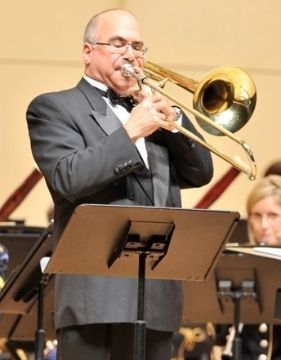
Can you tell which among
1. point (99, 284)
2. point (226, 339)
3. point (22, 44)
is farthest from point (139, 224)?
point (22, 44)

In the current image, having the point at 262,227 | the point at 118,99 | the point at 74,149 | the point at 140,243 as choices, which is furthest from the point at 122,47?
the point at 262,227

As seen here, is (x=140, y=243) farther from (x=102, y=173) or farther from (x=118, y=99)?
(x=118, y=99)

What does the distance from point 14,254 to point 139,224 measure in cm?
171

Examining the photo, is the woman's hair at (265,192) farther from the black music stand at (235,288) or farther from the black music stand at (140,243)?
the black music stand at (140,243)

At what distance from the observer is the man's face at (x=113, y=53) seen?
319cm

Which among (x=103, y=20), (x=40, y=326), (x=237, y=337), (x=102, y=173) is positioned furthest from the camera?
(x=237, y=337)

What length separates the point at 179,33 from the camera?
7.02m

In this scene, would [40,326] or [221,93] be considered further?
[40,326]

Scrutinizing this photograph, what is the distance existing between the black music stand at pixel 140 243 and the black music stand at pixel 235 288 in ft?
3.38

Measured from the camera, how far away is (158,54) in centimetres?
702

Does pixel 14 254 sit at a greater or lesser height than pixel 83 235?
greater

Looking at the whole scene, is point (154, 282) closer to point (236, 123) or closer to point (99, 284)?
point (99, 284)

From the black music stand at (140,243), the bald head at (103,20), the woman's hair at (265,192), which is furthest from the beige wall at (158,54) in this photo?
the black music stand at (140,243)

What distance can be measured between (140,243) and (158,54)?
4210 millimetres
